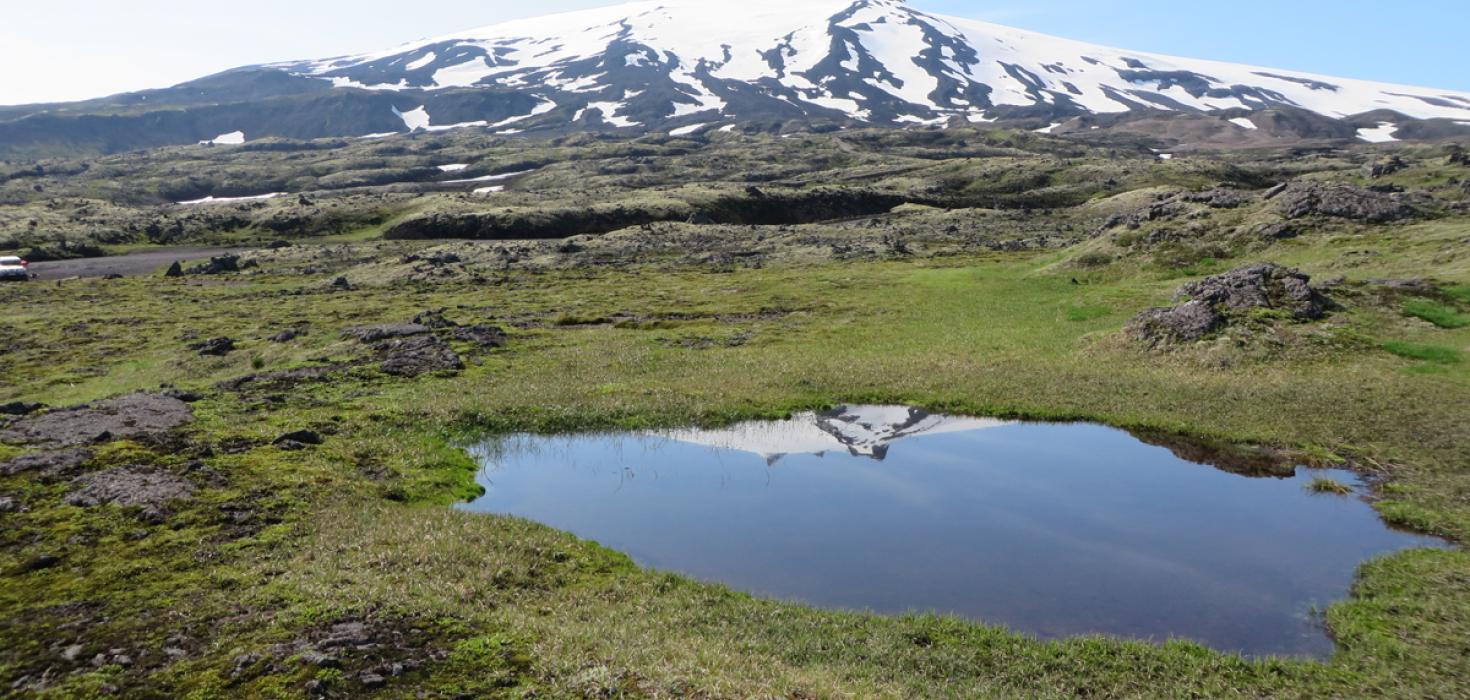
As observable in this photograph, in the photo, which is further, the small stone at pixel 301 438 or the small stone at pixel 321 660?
the small stone at pixel 301 438

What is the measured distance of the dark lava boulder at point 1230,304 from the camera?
40.1 m

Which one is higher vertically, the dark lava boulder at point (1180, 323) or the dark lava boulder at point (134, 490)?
the dark lava boulder at point (134, 490)

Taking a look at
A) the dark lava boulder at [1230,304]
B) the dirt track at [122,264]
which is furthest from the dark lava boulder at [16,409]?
the dirt track at [122,264]

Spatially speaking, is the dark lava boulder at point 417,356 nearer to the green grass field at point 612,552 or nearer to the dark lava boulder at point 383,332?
the dark lava boulder at point 383,332

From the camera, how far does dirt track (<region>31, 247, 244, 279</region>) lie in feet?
321

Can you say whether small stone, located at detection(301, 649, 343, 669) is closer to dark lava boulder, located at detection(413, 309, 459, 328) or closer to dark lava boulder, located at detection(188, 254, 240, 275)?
dark lava boulder, located at detection(413, 309, 459, 328)

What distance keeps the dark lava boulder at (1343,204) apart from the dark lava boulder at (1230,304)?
2397cm

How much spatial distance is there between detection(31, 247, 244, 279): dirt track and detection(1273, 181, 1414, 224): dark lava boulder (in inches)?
4749

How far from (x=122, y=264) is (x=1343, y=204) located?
449ft

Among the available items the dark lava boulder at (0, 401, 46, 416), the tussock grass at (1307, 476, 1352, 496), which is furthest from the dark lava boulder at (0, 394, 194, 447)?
the tussock grass at (1307, 476, 1352, 496)

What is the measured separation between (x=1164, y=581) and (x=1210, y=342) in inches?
926

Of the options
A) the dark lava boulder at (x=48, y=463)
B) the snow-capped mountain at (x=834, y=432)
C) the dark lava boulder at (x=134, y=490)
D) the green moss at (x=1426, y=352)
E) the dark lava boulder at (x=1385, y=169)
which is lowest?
the dark lava boulder at (x=1385, y=169)

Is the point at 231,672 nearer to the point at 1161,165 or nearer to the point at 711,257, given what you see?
the point at 711,257

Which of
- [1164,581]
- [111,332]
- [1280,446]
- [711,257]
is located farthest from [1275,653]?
[711,257]
